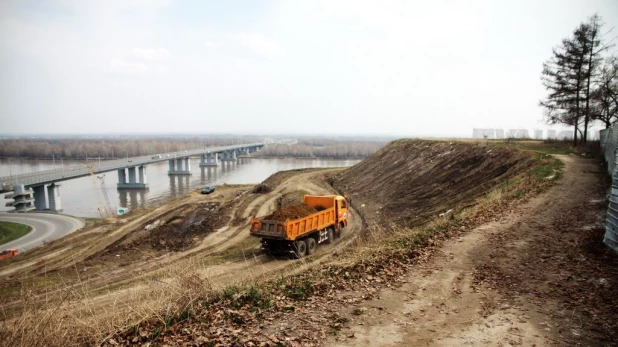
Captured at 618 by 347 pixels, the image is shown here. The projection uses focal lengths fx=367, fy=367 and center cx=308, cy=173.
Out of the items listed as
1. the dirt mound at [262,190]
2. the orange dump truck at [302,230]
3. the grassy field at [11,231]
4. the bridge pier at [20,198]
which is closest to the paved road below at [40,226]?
the grassy field at [11,231]

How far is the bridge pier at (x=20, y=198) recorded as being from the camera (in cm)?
4675

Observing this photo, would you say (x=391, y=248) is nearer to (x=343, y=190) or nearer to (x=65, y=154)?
(x=343, y=190)

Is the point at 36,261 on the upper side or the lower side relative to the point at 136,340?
lower

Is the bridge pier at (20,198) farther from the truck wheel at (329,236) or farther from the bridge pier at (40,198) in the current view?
the truck wheel at (329,236)

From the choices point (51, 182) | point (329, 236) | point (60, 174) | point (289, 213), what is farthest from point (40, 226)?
point (329, 236)

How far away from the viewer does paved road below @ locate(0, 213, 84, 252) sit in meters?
33.2

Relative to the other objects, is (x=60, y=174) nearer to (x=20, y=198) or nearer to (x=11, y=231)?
(x=20, y=198)

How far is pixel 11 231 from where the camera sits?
36719 millimetres

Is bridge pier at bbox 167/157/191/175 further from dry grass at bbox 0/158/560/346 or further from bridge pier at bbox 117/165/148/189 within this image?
dry grass at bbox 0/158/560/346

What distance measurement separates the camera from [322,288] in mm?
8023

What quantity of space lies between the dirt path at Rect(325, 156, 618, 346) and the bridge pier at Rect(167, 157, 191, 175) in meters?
90.5

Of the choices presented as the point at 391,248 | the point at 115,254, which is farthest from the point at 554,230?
the point at 115,254

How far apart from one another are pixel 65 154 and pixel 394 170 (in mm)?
141203

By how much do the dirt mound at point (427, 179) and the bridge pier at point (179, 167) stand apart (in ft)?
203
